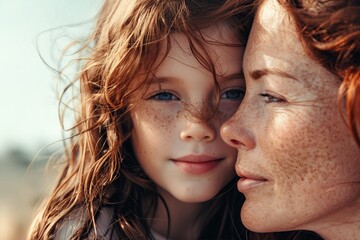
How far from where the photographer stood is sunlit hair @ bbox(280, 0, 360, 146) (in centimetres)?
195

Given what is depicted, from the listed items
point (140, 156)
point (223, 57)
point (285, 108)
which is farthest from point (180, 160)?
point (285, 108)

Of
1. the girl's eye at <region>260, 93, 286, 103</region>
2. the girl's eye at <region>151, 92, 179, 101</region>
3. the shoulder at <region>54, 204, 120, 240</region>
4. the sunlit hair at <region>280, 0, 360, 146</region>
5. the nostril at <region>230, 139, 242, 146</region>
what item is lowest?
the shoulder at <region>54, 204, 120, 240</region>

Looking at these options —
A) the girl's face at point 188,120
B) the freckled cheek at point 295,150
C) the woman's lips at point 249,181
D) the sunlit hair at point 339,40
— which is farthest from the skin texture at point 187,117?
the sunlit hair at point 339,40

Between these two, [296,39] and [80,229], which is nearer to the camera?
[296,39]

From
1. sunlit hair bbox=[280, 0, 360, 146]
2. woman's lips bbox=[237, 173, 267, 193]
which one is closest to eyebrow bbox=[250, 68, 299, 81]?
sunlit hair bbox=[280, 0, 360, 146]

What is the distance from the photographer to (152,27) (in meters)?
2.55

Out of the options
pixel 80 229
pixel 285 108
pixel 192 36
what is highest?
pixel 192 36

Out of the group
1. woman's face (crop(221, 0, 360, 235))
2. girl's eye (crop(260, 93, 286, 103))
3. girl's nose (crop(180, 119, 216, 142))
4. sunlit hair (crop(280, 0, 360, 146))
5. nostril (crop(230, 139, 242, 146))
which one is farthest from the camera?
girl's nose (crop(180, 119, 216, 142))

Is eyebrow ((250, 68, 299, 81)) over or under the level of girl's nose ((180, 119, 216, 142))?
over

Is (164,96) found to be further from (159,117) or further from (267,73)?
(267,73)

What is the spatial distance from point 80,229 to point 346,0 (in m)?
1.41

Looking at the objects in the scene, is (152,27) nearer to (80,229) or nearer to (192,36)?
(192,36)

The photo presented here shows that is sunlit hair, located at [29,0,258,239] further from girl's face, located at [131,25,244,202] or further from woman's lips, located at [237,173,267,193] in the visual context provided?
woman's lips, located at [237,173,267,193]

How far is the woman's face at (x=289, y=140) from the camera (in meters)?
2.10
